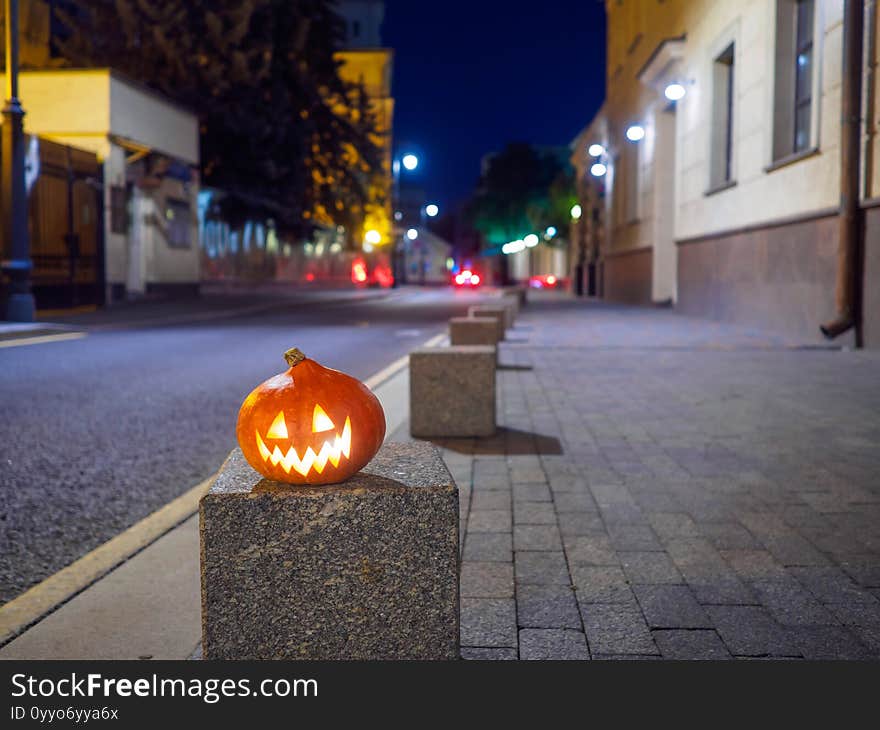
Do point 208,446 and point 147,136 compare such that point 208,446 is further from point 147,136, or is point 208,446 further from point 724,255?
point 147,136

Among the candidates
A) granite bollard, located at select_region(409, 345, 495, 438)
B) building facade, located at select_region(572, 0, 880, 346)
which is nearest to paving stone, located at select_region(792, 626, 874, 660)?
granite bollard, located at select_region(409, 345, 495, 438)

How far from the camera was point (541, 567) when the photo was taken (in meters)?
3.91

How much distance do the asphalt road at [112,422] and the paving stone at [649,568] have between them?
7.80 ft

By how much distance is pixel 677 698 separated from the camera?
8.65 ft

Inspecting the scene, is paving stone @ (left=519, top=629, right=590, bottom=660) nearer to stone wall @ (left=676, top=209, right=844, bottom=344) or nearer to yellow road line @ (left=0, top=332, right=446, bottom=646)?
yellow road line @ (left=0, top=332, right=446, bottom=646)

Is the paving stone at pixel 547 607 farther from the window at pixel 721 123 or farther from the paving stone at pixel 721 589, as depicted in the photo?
the window at pixel 721 123

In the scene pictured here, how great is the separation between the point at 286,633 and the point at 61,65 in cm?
3930

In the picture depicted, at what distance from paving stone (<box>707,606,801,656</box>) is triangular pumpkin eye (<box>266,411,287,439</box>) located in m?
1.53

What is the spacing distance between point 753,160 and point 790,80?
1664mm

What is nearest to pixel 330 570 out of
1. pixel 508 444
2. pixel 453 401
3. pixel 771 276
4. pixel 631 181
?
pixel 508 444

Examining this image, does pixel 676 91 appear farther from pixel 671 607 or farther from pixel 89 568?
pixel 89 568

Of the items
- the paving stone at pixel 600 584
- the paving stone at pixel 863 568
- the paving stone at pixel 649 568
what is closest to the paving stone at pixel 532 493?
the paving stone at pixel 649 568

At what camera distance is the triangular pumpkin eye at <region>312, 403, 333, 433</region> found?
2.80 m

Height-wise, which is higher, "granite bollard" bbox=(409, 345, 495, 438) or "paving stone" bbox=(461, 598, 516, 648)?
"granite bollard" bbox=(409, 345, 495, 438)
